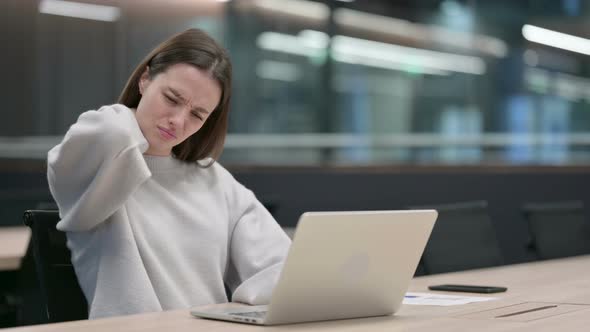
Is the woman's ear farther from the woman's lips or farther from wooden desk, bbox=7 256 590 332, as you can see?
wooden desk, bbox=7 256 590 332

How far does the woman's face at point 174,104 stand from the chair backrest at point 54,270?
28 centimetres

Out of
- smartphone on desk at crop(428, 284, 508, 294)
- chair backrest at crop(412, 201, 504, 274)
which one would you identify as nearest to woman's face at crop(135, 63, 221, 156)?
smartphone on desk at crop(428, 284, 508, 294)

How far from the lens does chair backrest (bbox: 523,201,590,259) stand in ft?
11.8

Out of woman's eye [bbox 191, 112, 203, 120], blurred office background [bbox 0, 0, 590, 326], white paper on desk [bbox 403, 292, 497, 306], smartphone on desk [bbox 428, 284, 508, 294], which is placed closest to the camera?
white paper on desk [bbox 403, 292, 497, 306]

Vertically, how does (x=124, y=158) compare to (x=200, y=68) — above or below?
below

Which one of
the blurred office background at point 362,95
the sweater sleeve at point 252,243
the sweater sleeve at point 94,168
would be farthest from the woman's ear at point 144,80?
the blurred office background at point 362,95

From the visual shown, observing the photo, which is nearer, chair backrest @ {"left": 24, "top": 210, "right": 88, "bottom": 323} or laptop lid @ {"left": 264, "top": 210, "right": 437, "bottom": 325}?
laptop lid @ {"left": 264, "top": 210, "right": 437, "bottom": 325}

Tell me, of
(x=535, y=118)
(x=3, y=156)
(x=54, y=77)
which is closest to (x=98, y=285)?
(x=3, y=156)

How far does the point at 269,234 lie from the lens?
213 centimetres

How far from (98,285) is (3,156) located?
276 centimetres

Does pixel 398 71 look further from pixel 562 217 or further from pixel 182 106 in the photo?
pixel 182 106

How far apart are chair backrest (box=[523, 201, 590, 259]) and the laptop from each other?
80.4 inches

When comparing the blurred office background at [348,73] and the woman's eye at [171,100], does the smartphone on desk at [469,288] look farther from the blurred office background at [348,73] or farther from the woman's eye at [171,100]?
the blurred office background at [348,73]

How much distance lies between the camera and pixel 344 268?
1.53m
